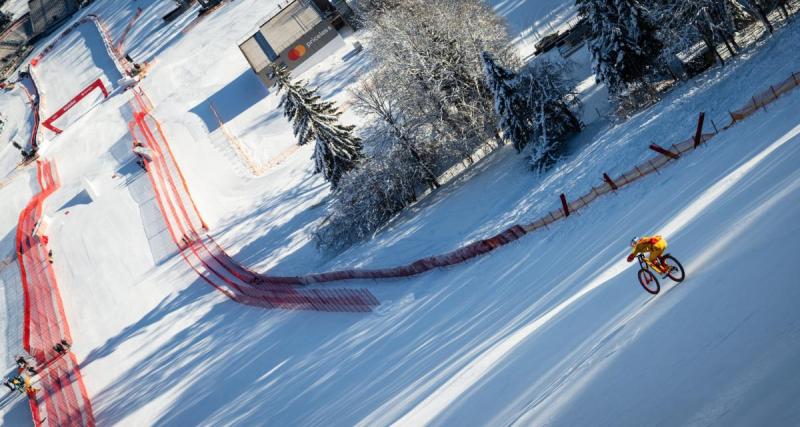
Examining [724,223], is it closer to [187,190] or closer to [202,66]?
[187,190]

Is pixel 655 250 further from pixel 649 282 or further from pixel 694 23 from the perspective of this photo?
pixel 694 23

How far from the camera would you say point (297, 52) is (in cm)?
5016

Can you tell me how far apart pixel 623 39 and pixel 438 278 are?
48.2 ft

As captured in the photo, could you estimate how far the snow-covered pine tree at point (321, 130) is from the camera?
3369 cm

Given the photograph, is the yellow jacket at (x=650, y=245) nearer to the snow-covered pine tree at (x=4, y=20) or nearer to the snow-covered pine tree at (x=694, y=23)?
the snow-covered pine tree at (x=694, y=23)

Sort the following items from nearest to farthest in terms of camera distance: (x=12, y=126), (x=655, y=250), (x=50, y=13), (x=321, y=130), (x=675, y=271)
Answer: (x=655, y=250), (x=675, y=271), (x=321, y=130), (x=12, y=126), (x=50, y=13)

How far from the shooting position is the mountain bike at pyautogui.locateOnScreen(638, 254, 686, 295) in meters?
11.9

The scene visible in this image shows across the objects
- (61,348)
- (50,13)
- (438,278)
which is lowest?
(438,278)

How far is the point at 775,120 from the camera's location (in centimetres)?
1658

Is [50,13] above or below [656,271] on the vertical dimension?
above

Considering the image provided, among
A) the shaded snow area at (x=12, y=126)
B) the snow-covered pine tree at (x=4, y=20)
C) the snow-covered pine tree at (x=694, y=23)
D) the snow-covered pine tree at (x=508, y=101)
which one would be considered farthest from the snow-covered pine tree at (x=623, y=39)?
the snow-covered pine tree at (x=4, y=20)

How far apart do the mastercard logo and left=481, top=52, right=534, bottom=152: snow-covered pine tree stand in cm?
2407

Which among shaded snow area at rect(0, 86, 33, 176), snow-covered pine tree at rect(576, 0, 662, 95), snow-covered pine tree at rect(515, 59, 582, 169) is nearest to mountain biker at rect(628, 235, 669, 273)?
snow-covered pine tree at rect(515, 59, 582, 169)

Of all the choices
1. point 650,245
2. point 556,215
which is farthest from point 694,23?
point 650,245
